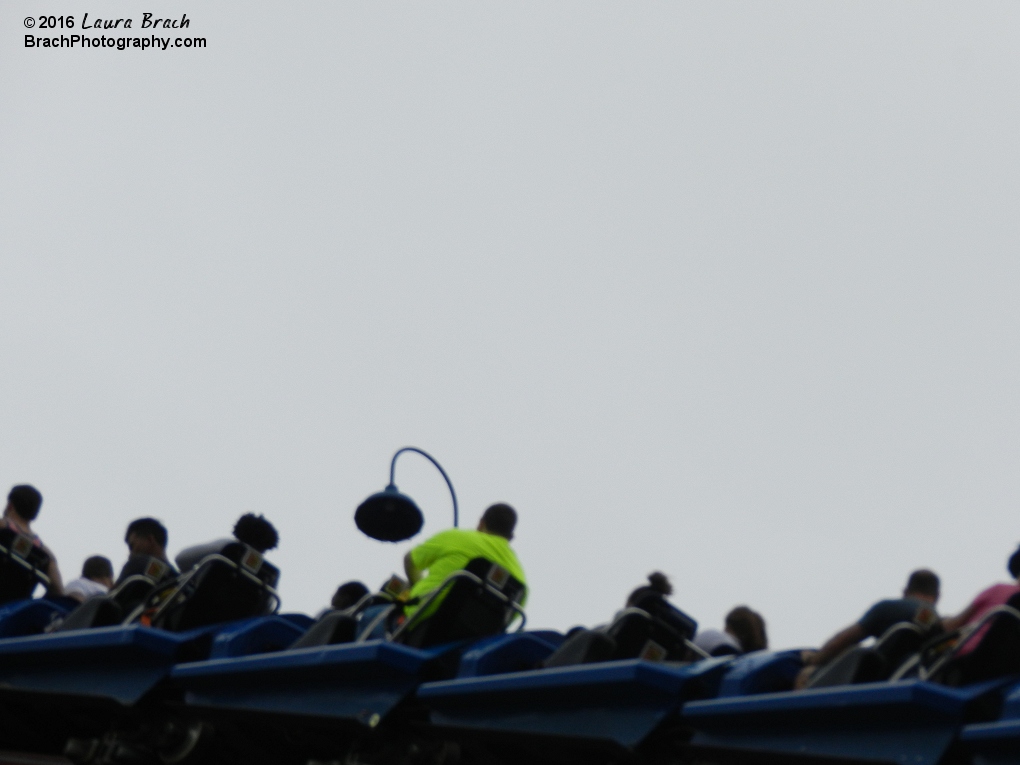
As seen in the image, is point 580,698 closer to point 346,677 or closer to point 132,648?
point 346,677

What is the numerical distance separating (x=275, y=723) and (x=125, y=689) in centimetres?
64

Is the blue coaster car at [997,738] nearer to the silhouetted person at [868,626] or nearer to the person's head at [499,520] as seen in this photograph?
the silhouetted person at [868,626]

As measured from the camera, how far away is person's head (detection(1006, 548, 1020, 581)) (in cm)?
495

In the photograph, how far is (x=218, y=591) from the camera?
6371 mm

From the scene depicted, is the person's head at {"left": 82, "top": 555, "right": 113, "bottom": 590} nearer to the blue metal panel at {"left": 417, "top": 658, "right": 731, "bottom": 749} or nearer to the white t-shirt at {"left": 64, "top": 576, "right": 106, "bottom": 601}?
the white t-shirt at {"left": 64, "top": 576, "right": 106, "bottom": 601}

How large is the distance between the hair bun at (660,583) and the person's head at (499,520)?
1.89 ft

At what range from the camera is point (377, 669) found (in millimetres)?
5457

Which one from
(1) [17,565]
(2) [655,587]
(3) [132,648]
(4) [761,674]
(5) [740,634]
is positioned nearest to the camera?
(4) [761,674]

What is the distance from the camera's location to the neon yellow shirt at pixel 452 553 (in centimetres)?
597

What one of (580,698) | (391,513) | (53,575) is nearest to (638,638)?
(580,698)

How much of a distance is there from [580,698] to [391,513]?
9.20 feet

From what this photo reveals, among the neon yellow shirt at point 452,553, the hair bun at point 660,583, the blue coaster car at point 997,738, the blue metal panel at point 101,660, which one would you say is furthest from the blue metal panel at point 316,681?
the blue coaster car at point 997,738

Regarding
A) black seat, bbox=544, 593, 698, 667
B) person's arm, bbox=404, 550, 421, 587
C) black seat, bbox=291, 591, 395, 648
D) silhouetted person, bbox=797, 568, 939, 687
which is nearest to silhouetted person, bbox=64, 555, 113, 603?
person's arm, bbox=404, 550, 421, 587

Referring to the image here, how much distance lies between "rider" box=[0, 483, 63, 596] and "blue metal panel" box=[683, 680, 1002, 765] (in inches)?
149
